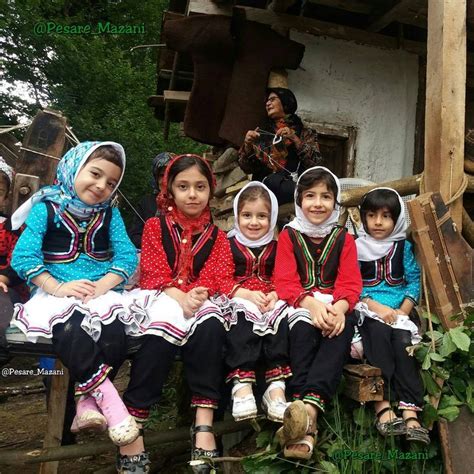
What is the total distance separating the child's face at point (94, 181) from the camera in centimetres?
264

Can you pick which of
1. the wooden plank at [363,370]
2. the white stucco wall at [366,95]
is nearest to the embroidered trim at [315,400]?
the wooden plank at [363,370]

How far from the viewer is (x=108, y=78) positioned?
10359 millimetres

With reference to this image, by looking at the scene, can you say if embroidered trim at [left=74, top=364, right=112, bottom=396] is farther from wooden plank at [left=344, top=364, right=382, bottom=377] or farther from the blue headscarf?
wooden plank at [left=344, top=364, right=382, bottom=377]

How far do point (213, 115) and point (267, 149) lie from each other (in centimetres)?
170

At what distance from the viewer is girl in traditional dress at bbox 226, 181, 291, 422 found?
2.33 metres

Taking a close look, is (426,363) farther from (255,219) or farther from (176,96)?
(176,96)

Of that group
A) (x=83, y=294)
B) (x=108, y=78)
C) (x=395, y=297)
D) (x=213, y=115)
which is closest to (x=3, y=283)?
(x=83, y=294)

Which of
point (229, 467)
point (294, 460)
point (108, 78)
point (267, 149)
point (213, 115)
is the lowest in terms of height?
point (229, 467)

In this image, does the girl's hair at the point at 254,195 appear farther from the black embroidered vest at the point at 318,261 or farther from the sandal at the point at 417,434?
the sandal at the point at 417,434

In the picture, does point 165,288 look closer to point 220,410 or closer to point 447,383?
point 220,410

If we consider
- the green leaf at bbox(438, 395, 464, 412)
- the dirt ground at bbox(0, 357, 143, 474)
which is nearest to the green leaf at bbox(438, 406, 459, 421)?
the green leaf at bbox(438, 395, 464, 412)

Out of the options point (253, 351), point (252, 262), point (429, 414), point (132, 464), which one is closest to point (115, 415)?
point (132, 464)

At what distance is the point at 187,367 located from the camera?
2.39 meters

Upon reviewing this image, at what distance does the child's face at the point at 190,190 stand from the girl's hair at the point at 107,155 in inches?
13.5
